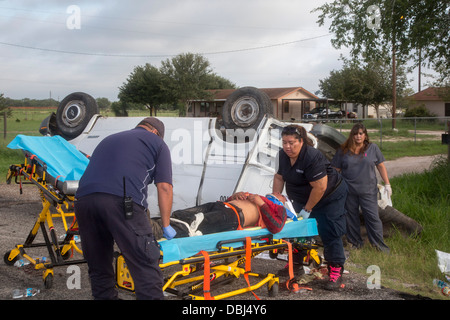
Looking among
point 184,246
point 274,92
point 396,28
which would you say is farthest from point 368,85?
point 184,246

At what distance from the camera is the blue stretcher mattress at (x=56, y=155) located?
5.57 metres

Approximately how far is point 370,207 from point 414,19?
272 inches

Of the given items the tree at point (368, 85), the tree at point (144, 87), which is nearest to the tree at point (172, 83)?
the tree at point (144, 87)

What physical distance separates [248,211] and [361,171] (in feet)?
7.22

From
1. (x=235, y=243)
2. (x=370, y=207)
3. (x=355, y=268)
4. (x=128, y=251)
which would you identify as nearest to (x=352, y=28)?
(x=370, y=207)

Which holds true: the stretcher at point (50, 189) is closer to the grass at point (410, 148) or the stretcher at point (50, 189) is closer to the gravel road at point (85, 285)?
the gravel road at point (85, 285)

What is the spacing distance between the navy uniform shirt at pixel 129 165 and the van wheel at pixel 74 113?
557 cm

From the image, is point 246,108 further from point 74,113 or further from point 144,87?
point 144,87

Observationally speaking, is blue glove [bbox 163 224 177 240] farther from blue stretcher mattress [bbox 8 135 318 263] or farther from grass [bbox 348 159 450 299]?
grass [bbox 348 159 450 299]

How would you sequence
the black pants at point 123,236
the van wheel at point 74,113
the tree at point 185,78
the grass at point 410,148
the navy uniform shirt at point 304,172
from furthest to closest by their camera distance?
the tree at point 185,78 → the grass at point 410,148 → the van wheel at point 74,113 → the navy uniform shirt at point 304,172 → the black pants at point 123,236

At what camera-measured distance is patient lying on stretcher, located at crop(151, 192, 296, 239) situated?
176 inches

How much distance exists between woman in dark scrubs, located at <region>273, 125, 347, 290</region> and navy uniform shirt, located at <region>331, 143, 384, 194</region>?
118 centimetres

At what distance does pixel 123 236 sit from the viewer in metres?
3.49

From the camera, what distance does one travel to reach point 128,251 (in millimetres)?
3514
